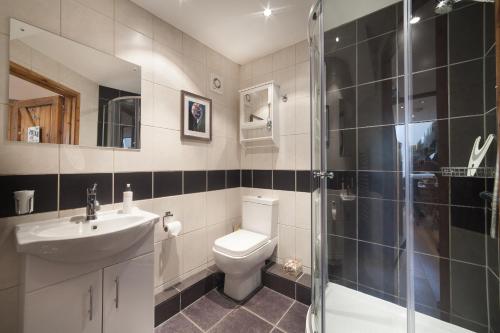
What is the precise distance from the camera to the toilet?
160 cm

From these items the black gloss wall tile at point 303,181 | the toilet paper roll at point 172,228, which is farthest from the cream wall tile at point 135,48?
the black gloss wall tile at point 303,181

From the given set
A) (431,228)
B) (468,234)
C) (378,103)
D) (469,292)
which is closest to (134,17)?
(378,103)

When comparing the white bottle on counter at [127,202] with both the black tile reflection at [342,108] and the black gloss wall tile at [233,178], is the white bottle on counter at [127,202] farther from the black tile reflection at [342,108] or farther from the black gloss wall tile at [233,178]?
the black tile reflection at [342,108]

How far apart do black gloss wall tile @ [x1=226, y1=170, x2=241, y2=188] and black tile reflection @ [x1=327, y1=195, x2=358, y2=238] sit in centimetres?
107

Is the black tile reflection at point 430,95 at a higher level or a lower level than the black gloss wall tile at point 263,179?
higher

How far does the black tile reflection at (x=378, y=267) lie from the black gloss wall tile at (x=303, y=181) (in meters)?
0.62

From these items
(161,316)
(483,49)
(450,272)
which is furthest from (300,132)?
(161,316)

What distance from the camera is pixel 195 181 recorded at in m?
1.89

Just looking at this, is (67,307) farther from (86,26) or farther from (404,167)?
(404,167)

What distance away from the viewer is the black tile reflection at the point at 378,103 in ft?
4.80

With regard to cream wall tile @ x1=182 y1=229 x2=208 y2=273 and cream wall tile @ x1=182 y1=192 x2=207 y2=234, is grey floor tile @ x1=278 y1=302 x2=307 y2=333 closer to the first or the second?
cream wall tile @ x1=182 y1=229 x2=208 y2=273

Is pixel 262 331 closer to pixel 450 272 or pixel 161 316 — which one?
pixel 161 316

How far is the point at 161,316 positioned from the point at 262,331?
752 millimetres

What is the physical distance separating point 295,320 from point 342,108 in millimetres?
1720
